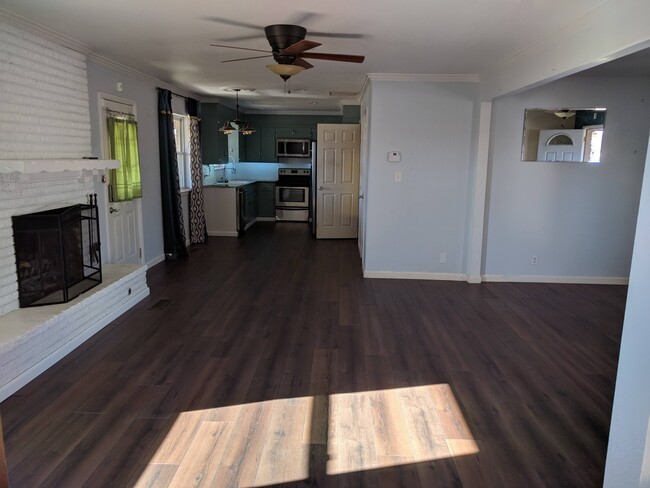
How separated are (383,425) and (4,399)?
2245mm

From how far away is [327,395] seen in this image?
2996mm

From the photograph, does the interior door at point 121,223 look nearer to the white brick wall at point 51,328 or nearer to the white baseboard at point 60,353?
the white brick wall at point 51,328

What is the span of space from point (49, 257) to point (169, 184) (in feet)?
10.00

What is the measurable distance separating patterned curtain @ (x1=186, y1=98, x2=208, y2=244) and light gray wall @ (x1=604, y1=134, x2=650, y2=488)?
681cm

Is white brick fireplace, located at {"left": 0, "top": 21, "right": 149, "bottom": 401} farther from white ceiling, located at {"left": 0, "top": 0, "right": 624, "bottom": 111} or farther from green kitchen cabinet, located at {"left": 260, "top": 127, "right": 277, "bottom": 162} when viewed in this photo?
green kitchen cabinet, located at {"left": 260, "top": 127, "right": 277, "bottom": 162}

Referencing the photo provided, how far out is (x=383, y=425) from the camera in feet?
8.80

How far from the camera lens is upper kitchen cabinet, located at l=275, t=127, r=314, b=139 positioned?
10711 mm

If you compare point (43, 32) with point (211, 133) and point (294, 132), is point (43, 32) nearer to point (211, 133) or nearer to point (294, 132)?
point (211, 133)

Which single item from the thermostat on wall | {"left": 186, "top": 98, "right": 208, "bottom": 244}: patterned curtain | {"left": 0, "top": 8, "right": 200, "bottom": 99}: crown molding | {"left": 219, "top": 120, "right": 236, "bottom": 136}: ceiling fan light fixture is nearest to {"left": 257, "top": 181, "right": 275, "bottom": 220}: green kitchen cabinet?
{"left": 219, "top": 120, "right": 236, "bottom": 136}: ceiling fan light fixture

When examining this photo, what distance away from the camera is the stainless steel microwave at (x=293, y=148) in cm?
1050

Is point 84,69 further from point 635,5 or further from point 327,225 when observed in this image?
point 327,225

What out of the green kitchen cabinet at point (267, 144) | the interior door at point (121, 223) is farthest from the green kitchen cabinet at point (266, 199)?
the interior door at point (121, 223)

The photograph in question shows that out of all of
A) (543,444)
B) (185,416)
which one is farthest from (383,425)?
(185,416)

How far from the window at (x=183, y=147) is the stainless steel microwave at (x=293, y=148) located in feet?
10.2
